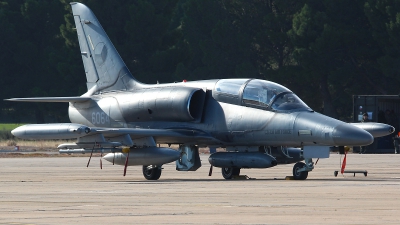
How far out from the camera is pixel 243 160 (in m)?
19.1

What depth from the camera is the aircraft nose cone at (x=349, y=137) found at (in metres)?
17.5

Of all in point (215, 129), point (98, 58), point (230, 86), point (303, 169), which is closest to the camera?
point (303, 169)

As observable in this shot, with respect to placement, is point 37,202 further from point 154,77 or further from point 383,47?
point 154,77

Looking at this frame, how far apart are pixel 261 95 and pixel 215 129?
5.23ft

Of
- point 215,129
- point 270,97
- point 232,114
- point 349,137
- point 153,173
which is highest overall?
point 270,97

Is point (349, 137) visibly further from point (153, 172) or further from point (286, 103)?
point (153, 172)

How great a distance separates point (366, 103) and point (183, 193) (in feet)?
85.1

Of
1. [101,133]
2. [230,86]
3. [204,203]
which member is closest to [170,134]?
[101,133]

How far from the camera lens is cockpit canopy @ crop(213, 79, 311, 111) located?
19.0 meters

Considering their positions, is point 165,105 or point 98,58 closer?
point 165,105

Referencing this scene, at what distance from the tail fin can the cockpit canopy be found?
150 inches

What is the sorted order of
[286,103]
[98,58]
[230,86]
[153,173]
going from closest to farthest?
[286,103], [230,86], [153,173], [98,58]

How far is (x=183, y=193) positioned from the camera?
14.4 m

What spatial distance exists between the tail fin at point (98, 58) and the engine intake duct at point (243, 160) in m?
4.28
